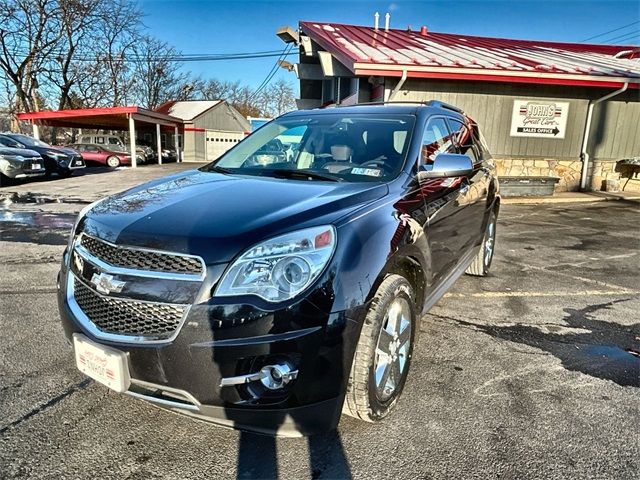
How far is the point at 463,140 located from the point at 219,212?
2873mm

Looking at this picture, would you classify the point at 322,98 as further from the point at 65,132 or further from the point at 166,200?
the point at 65,132

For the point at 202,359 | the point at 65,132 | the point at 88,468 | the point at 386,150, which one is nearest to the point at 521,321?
the point at 386,150

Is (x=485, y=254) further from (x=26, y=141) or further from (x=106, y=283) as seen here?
(x=26, y=141)

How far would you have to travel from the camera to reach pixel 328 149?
3334 millimetres

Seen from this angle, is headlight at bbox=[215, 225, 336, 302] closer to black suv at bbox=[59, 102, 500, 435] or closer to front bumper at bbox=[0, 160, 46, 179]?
black suv at bbox=[59, 102, 500, 435]

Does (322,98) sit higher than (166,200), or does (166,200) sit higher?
(322,98)

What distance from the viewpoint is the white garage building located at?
1419 inches

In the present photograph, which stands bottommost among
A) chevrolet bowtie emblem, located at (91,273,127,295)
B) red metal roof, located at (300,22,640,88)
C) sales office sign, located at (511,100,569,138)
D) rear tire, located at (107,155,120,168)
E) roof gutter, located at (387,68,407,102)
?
rear tire, located at (107,155,120,168)

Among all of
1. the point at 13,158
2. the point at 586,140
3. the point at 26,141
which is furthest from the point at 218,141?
the point at 586,140

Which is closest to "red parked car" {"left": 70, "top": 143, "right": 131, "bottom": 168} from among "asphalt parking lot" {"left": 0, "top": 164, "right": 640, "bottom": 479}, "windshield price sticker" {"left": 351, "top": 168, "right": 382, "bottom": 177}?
"asphalt parking lot" {"left": 0, "top": 164, "right": 640, "bottom": 479}

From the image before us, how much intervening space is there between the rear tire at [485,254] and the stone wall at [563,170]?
26.9 ft

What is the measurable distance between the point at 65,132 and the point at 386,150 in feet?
179

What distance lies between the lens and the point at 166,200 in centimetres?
245

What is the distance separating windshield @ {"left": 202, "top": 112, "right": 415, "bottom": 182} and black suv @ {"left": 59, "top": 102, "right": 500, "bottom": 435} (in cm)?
23
